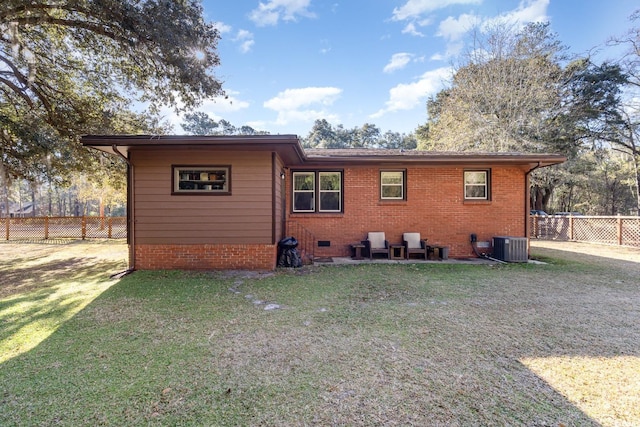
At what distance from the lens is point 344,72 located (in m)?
13.7

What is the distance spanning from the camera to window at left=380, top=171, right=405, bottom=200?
334 inches

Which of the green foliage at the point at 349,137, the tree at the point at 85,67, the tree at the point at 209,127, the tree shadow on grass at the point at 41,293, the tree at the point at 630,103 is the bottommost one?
the tree shadow on grass at the point at 41,293

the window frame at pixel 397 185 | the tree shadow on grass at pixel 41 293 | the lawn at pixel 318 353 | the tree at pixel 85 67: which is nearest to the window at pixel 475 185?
the window frame at pixel 397 185

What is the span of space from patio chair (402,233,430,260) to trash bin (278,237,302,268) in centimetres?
310

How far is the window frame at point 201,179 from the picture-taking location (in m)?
6.38

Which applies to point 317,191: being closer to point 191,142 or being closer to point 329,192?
point 329,192

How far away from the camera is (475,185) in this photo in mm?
8492

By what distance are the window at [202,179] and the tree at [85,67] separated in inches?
86.6

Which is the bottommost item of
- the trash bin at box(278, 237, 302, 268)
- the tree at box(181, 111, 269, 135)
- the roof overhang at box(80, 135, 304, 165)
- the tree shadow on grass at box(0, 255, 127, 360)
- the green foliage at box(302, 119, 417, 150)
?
the tree shadow on grass at box(0, 255, 127, 360)

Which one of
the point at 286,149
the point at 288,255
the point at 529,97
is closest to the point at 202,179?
the point at 286,149

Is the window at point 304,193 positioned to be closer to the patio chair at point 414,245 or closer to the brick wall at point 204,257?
the brick wall at point 204,257

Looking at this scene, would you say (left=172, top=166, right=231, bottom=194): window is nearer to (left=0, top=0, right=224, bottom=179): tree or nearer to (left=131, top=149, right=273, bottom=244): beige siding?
(left=131, top=149, right=273, bottom=244): beige siding

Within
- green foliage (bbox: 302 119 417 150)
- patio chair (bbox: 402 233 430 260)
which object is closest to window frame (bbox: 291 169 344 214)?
patio chair (bbox: 402 233 430 260)

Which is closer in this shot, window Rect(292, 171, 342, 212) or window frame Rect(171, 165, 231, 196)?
window frame Rect(171, 165, 231, 196)
